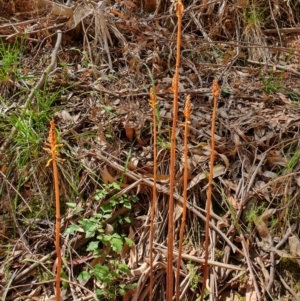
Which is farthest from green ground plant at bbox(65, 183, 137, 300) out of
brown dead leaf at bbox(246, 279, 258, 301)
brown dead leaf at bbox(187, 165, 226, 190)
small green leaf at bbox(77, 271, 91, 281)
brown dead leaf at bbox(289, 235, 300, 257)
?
brown dead leaf at bbox(289, 235, 300, 257)

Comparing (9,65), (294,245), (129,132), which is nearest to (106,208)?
(129,132)

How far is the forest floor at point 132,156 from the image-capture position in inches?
72.3

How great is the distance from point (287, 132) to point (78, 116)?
1054 millimetres

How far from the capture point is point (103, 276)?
176 centimetres

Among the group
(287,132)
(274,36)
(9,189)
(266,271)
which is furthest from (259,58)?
(9,189)

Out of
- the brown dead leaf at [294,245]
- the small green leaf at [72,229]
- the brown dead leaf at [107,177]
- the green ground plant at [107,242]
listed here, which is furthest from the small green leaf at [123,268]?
the brown dead leaf at [294,245]

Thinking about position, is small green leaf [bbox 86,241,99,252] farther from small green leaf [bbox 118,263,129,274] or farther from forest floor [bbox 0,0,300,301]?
small green leaf [bbox 118,263,129,274]

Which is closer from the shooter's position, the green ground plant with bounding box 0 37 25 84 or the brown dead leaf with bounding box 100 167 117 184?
the brown dead leaf with bounding box 100 167 117 184

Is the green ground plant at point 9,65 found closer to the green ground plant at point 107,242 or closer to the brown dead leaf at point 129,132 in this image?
the brown dead leaf at point 129,132

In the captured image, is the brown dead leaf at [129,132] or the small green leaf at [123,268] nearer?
the small green leaf at [123,268]

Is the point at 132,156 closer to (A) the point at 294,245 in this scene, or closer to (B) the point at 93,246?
(B) the point at 93,246

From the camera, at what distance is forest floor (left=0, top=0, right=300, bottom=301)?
184 cm

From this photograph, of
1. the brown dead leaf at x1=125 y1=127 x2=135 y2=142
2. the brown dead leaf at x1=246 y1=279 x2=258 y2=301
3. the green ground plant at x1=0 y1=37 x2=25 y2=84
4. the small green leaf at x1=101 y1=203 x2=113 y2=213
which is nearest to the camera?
the brown dead leaf at x1=246 y1=279 x2=258 y2=301

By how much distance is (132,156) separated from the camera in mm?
2176
